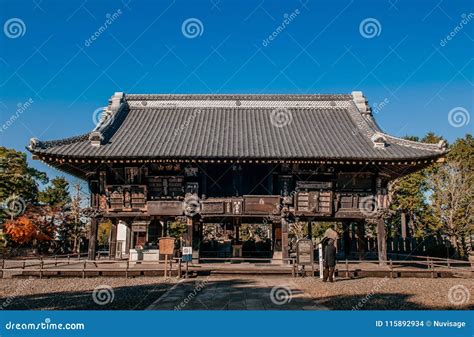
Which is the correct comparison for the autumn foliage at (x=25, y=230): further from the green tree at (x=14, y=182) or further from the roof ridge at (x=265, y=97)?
the roof ridge at (x=265, y=97)

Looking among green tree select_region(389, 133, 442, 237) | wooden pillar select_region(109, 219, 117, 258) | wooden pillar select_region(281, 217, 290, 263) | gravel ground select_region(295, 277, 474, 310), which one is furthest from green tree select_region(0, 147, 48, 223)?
green tree select_region(389, 133, 442, 237)

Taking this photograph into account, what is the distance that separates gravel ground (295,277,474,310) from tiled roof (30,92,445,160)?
6.15 metres

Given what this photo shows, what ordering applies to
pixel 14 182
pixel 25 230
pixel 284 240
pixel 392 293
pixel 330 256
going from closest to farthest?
pixel 392 293, pixel 330 256, pixel 284 240, pixel 25 230, pixel 14 182

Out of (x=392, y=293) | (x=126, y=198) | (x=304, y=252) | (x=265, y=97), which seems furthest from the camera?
(x=265, y=97)

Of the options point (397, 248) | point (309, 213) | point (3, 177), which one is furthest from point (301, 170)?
point (3, 177)

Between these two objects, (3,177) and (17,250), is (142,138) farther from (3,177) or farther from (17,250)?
(3,177)

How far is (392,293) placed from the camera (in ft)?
43.6

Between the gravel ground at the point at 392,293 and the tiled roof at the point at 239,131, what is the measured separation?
6.15 metres

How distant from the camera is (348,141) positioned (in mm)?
21234

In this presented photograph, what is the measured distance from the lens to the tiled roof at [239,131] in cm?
1909

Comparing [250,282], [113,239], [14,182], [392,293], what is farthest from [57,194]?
[392,293]

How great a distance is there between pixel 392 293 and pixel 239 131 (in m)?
12.8

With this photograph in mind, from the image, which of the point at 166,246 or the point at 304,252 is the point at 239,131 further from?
the point at 304,252

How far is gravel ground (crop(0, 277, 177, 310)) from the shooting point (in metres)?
11.1
